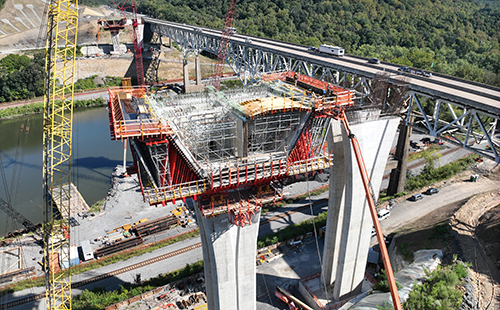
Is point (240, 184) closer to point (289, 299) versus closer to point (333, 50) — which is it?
point (289, 299)

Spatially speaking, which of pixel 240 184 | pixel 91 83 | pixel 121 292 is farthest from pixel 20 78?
Result: pixel 240 184

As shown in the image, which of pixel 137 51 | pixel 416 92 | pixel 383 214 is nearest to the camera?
pixel 416 92

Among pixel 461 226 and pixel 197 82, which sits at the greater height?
pixel 197 82

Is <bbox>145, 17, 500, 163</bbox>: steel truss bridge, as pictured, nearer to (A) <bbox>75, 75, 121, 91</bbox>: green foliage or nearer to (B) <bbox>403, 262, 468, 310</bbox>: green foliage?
(B) <bbox>403, 262, 468, 310</bbox>: green foliage

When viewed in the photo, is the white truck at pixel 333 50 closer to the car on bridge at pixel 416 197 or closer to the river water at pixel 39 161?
the car on bridge at pixel 416 197

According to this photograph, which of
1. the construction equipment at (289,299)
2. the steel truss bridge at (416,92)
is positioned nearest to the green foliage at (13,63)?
the steel truss bridge at (416,92)

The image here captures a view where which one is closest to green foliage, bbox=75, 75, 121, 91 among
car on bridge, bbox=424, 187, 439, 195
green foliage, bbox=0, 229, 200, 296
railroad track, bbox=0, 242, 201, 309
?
green foliage, bbox=0, 229, 200, 296
